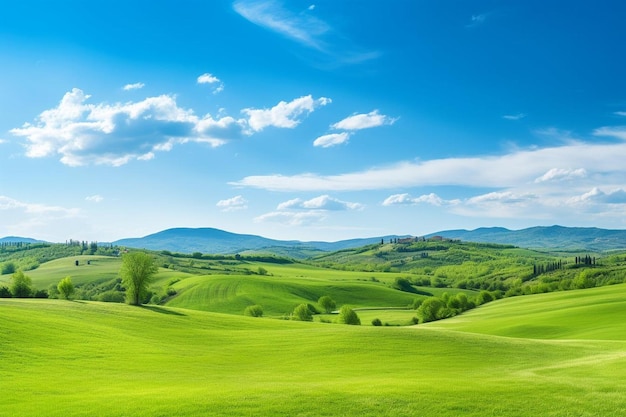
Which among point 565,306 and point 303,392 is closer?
point 303,392

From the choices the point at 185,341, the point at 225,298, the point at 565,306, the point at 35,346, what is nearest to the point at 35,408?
the point at 35,346

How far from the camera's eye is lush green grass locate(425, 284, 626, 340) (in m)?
73.8

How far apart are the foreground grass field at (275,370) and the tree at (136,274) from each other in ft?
68.7

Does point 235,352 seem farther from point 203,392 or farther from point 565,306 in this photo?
point 565,306

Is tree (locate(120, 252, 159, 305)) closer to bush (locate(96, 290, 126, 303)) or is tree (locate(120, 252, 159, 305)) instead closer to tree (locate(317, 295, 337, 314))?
bush (locate(96, 290, 126, 303))

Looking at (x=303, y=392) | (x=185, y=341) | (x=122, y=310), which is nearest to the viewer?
(x=303, y=392)

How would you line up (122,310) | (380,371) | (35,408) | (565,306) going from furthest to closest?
(565,306) < (122,310) < (380,371) < (35,408)

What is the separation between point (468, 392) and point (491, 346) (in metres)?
20.4

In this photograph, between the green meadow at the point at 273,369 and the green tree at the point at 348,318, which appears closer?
the green meadow at the point at 273,369

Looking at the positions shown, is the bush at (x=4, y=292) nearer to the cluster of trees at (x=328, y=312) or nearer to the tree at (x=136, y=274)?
the tree at (x=136, y=274)

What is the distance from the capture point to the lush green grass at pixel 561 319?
73825 mm

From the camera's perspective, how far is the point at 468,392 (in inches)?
1046

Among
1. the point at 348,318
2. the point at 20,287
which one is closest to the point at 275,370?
the point at 20,287

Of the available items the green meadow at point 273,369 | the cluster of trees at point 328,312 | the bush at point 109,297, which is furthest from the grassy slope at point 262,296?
the green meadow at point 273,369
